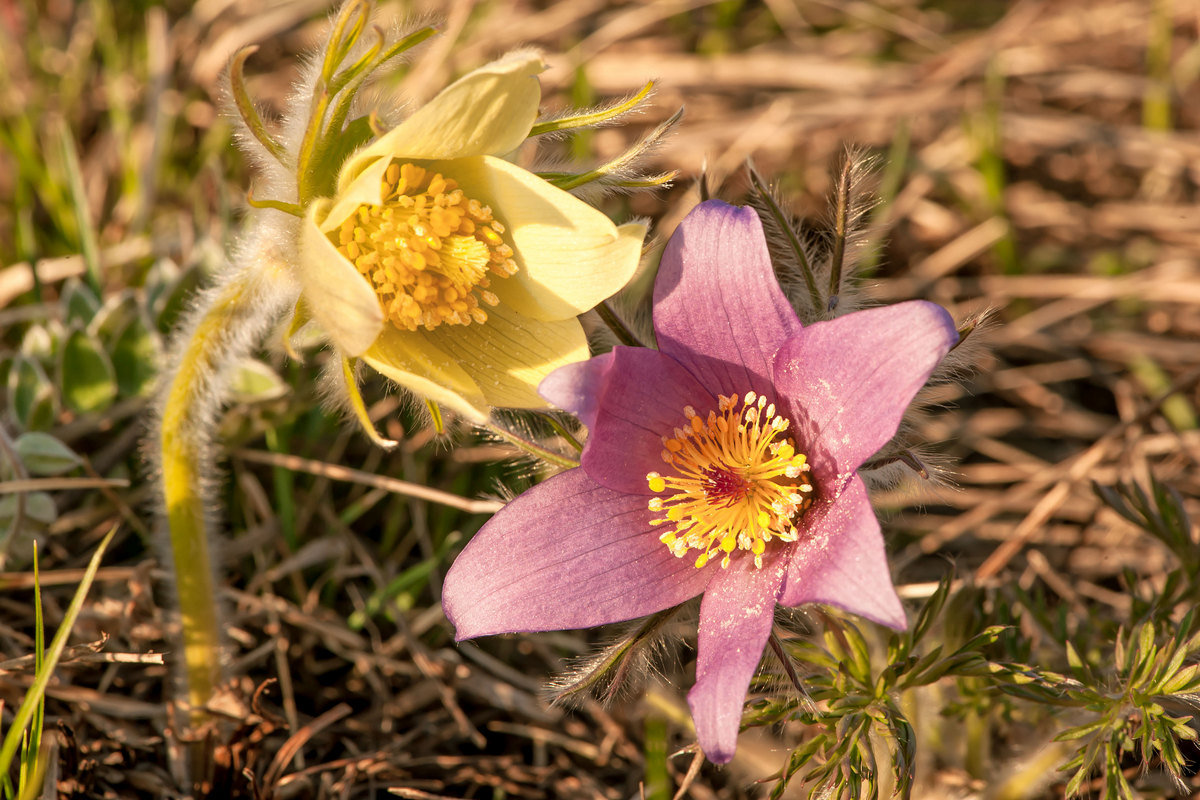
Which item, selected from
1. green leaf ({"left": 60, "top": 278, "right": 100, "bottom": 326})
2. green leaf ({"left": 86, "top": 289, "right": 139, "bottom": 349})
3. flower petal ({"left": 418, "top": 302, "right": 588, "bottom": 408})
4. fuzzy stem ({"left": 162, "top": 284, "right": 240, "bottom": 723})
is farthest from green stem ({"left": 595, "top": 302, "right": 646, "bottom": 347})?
green leaf ({"left": 60, "top": 278, "right": 100, "bottom": 326})

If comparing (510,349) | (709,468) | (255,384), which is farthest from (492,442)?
(709,468)

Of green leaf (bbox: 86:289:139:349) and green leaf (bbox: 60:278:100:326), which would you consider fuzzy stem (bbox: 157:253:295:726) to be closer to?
green leaf (bbox: 86:289:139:349)

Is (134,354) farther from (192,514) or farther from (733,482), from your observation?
(733,482)

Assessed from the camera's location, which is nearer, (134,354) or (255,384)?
(255,384)

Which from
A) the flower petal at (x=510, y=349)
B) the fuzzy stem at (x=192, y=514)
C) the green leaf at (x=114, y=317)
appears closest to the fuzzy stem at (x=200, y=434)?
the fuzzy stem at (x=192, y=514)

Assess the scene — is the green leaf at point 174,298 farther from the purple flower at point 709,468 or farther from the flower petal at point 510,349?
the purple flower at point 709,468
